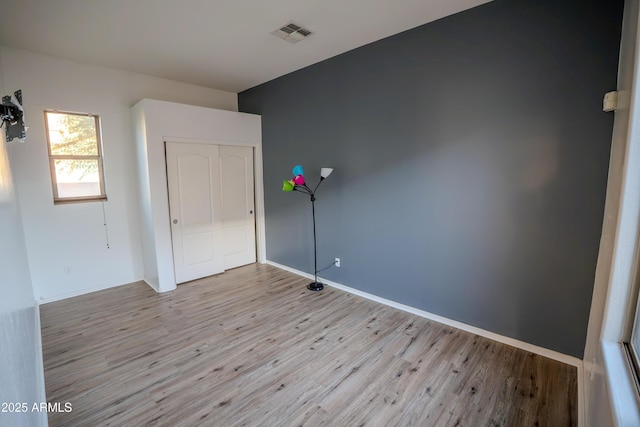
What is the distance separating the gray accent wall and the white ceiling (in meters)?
0.26

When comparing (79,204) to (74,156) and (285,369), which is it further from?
(285,369)

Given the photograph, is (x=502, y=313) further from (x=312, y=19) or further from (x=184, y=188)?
(x=184, y=188)

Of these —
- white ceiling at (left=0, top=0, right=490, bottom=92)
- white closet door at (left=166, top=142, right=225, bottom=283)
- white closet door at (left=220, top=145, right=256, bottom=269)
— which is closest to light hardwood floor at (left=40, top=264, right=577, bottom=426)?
white closet door at (left=166, top=142, right=225, bottom=283)

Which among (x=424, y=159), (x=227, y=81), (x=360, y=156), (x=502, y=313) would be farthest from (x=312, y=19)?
(x=502, y=313)

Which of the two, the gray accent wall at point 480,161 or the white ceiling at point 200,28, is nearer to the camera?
the gray accent wall at point 480,161

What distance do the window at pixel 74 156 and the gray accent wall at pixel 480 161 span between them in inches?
119

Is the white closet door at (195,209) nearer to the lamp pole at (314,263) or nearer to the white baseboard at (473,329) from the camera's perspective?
the lamp pole at (314,263)

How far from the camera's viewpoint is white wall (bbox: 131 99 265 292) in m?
3.69

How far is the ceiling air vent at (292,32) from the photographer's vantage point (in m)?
2.82

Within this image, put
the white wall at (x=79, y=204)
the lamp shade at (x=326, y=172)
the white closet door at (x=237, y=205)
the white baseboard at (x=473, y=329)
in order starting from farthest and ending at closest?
1. the white closet door at (x=237, y=205)
2. the lamp shade at (x=326, y=172)
3. the white wall at (x=79, y=204)
4. the white baseboard at (x=473, y=329)

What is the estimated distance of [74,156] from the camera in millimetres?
3689

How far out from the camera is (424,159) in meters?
2.92

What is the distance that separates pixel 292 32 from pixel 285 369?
320 cm

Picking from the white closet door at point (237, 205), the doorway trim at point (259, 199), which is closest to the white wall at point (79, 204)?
the white closet door at point (237, 205)
